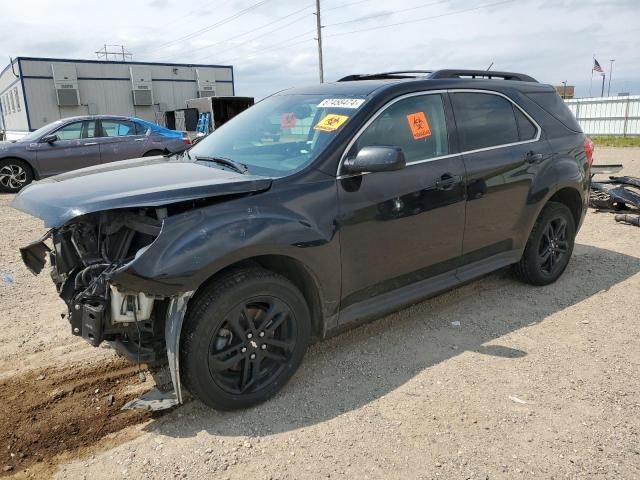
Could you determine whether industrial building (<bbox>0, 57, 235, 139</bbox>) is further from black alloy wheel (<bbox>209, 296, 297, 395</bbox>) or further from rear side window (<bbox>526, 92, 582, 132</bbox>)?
black alloy wheel (<bbox>209, 296, 297, 395</bbox>)

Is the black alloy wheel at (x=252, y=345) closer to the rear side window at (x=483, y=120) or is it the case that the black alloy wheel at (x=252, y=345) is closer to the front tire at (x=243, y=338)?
the front tire at (x=243, y=338)

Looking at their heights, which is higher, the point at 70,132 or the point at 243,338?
the point at 70,132

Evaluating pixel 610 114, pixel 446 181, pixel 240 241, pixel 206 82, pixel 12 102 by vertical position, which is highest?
pixel 206 82

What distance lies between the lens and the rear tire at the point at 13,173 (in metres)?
10.7

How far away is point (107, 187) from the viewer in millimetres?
2865

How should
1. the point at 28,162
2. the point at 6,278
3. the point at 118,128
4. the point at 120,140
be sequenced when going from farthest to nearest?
the point at 118,128 < the point at 120,140 < the point at 28,162 < the point at 6,278

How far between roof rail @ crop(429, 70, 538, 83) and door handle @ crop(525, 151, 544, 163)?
0.79 metres

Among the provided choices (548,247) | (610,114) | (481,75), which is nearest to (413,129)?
(481,75)

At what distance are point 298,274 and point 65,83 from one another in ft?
93.8

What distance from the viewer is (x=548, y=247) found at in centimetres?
479

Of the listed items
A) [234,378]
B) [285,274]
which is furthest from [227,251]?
[234,378]

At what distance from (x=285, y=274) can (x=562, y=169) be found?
290 centimetres

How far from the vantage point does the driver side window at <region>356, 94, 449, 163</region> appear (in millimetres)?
3400

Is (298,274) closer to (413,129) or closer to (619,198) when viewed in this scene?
(413,129)
